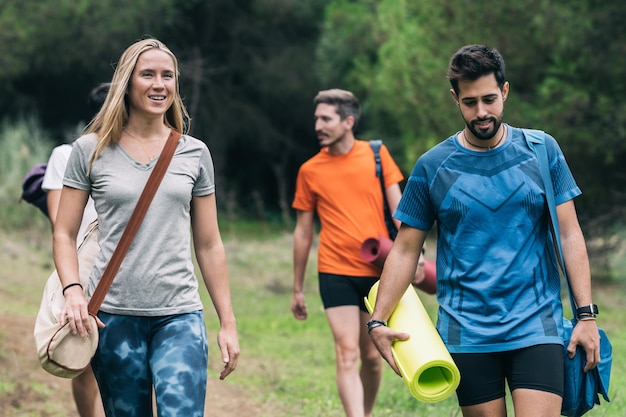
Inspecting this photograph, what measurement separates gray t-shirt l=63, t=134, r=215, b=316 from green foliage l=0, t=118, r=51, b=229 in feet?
54.3

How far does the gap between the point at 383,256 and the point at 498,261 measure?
8.72ft

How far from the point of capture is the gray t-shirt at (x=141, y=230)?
4191mm

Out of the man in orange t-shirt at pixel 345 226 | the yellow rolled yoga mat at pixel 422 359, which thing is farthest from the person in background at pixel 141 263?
the man in orange t-shirt at pixel 345 226

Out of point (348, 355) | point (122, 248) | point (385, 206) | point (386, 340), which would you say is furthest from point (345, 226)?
point (122, 248)

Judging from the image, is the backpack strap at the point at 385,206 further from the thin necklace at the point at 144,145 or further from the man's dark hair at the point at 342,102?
the thin necklace at the point at 144,145

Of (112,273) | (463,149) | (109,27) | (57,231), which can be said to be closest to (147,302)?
(112,273)

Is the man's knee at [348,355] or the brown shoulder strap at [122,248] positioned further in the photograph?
the man's knee at [348,355]

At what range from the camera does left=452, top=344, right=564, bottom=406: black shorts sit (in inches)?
159

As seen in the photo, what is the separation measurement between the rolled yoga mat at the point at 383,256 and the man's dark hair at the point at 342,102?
940 millimetres

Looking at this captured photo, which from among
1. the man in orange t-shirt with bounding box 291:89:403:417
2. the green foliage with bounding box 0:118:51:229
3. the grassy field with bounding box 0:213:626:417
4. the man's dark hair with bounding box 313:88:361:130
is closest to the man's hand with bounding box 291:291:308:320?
the man in orange t-shirt with bounding box 291:89:403:417

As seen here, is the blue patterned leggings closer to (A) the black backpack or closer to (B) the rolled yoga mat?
(A) the black backpack

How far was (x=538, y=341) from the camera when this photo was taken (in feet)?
13.4

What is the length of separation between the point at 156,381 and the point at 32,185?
2.67 m

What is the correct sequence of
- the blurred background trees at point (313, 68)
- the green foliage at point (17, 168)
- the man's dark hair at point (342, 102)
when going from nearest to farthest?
1. the man's dark hair at point (342, 102)
2. the blurred background trees at point (313, 68)
3. the green foliage at point (17, 168)
